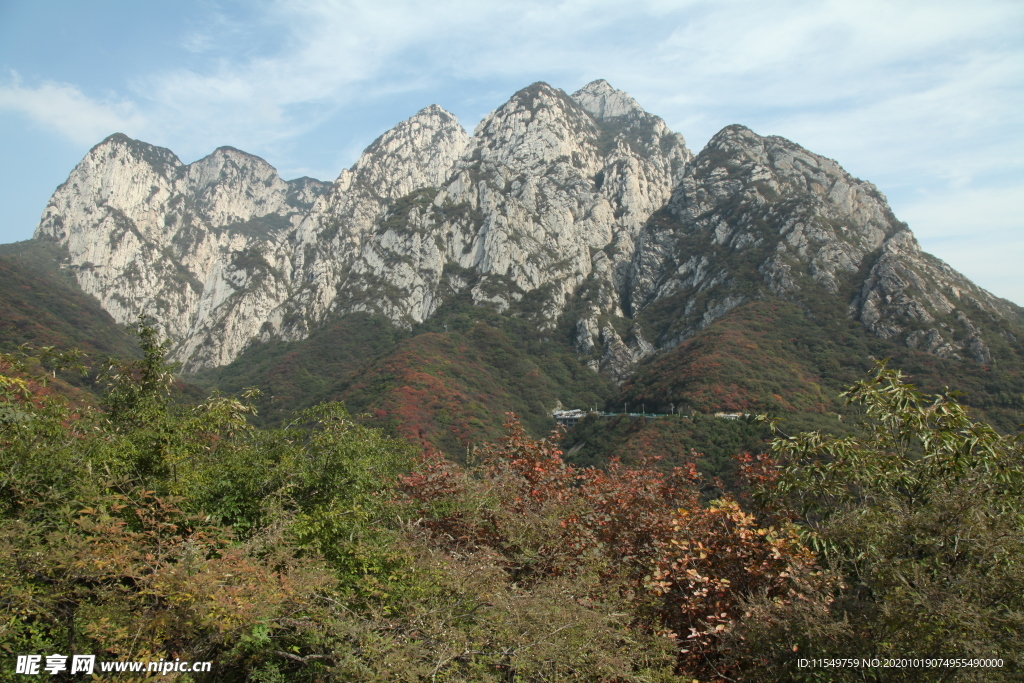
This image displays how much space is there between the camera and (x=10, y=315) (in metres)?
67.6

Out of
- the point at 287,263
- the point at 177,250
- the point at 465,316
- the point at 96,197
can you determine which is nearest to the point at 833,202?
the point at 465,316

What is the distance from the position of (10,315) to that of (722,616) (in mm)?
86665

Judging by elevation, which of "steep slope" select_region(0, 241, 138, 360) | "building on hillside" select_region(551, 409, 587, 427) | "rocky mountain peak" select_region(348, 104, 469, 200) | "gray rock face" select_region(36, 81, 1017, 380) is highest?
"rocky mountain peak" select_region(348, 104, 469, 200)

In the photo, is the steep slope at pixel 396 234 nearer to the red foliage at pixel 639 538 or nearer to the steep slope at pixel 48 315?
the steep slope at pixel 48 315

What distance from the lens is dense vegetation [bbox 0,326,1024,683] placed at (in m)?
6.07

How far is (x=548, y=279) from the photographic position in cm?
13638

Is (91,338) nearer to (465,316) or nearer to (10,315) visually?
(10,315)

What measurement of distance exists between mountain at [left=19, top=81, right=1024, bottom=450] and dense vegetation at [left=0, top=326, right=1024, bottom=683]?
185 ft

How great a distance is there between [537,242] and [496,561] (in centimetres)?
13415

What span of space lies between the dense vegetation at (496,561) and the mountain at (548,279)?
56340mm

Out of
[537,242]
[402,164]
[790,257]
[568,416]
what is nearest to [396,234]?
[537,242]

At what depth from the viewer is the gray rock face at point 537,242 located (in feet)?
381

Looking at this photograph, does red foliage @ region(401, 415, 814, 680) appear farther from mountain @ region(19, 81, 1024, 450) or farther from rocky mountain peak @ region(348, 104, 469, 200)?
rocky mountain peak @ region(348, 104, 469, 200)

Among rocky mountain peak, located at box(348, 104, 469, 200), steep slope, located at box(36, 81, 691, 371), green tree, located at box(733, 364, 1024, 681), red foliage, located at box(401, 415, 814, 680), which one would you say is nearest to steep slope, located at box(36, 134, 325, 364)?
steep slope, located at box(36, 81, 691, 371)
